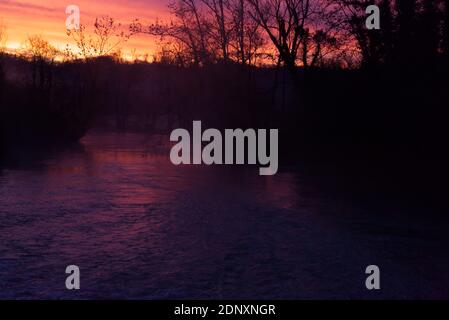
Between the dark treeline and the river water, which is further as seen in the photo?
the dark treeline

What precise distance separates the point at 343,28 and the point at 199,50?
518 inches

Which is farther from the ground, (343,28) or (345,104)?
(343,28)

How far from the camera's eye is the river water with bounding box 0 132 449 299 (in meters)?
7.04

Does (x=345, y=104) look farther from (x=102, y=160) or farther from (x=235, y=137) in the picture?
(x=102, y=160)

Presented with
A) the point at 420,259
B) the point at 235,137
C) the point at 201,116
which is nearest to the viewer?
the point at 420,259

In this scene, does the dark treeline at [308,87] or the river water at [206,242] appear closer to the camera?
the river water at [206,242]

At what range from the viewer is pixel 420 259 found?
852 centimetres

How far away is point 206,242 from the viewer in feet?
30.9

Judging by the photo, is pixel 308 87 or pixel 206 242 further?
pixel 308 87

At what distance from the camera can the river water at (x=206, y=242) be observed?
704cm
